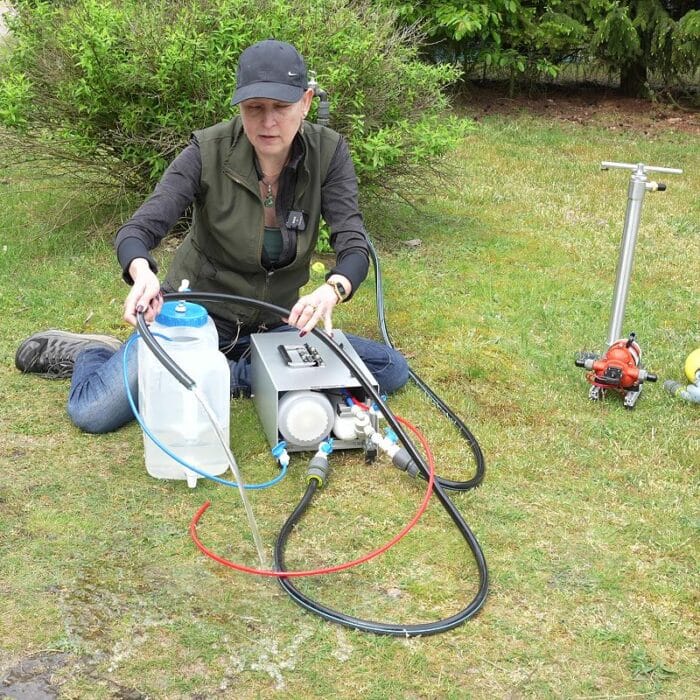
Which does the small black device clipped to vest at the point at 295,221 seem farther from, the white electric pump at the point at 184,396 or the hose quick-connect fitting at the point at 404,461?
the hose quick-connect fitting at the point at 404,461

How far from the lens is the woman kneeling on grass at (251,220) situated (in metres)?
3.12

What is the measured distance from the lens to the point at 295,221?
349cm

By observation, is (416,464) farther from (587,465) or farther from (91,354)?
(91,354)

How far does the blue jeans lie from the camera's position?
351cm

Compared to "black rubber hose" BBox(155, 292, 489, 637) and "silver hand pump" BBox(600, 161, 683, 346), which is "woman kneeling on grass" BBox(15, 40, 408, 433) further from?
"silver hand pump" BBox(600, 161, 683, 346)

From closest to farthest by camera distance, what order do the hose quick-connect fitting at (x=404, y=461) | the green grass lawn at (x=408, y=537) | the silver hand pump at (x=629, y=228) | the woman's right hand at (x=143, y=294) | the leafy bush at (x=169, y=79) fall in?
the green grass lawn at (x=408, y=537), the woman's right hand at (x=143, y=294), the hose quick-connect fitting at (x=404, y=461), the silver hand pump at (x=629, y=228), the leafy bush at (x=169, y=79)

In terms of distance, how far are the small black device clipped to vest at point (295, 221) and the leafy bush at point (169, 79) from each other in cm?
190

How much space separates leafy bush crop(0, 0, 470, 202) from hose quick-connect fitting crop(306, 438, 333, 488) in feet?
8.14

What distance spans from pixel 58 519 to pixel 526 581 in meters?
1.46

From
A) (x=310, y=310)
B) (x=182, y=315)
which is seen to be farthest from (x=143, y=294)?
(x=310, y=310)

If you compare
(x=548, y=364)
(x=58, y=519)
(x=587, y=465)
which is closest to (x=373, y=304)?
(x=548, y=364)

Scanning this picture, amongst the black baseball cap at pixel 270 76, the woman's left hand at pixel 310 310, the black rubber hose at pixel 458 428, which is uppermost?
the black baseball cap at pixel 270 76

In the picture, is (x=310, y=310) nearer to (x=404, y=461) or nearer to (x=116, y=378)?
(x=404, y=461)

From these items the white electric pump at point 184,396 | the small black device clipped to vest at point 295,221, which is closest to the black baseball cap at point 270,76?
the small black device clipped to vest at point 295,221
